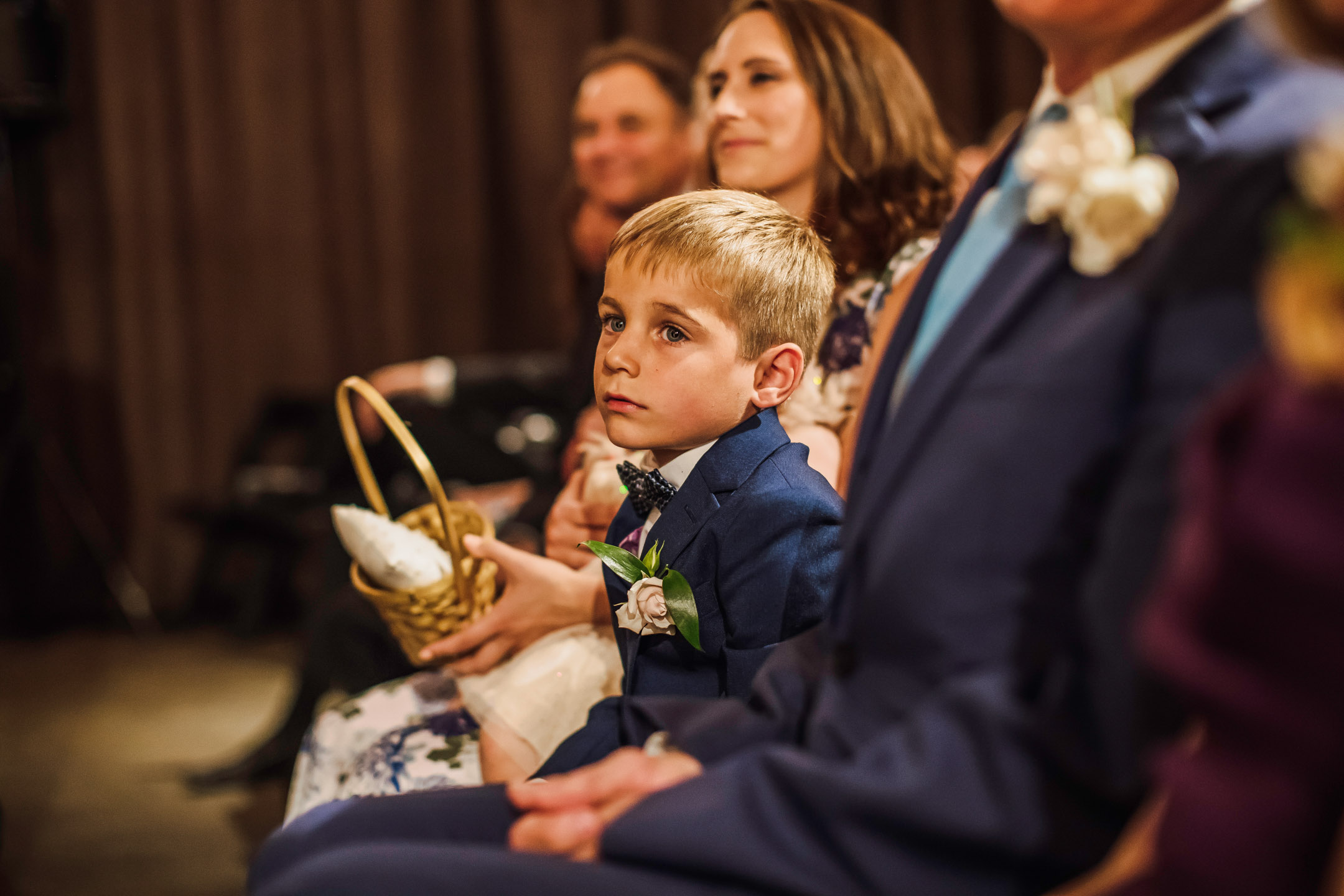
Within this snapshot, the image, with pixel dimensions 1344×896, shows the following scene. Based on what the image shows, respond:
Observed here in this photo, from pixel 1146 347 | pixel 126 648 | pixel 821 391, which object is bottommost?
pixel 126 648

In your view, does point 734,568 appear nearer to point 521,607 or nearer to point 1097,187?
point 521,607

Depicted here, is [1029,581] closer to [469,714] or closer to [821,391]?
[821,391]

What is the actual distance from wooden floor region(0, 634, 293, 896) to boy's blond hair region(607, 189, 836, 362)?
65.1 inches

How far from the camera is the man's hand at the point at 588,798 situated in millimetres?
838

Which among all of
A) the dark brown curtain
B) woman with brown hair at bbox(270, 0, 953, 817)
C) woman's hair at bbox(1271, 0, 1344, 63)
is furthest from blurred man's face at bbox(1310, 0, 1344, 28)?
the dark brown curtain

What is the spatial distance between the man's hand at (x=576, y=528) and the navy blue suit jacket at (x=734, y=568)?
382 mm

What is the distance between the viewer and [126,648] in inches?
161

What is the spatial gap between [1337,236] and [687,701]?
66 centimetres

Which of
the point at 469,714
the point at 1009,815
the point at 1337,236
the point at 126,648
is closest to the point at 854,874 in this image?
the point at 1009,815

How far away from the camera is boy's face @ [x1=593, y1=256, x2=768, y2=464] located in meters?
1.14

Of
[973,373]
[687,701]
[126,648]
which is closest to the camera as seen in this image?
[973,373]

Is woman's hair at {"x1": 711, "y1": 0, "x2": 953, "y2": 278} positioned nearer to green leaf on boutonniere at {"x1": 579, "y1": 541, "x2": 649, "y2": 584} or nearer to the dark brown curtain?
green leaf on boutonniere at {"x1": 579, "y1": 541, "x2": 649, "y2": 584}

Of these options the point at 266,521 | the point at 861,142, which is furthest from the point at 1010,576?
the point at 266,521

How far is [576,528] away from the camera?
1595 mm
